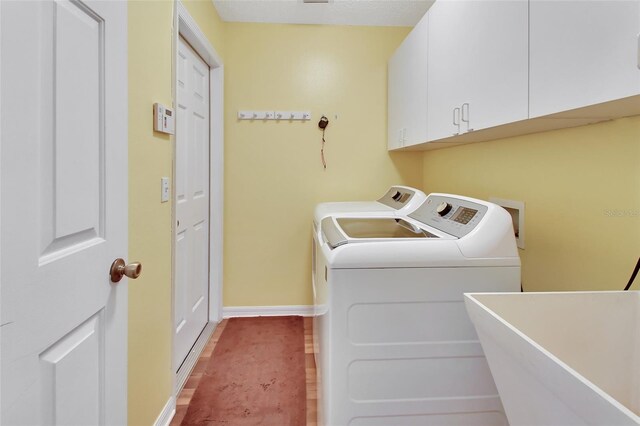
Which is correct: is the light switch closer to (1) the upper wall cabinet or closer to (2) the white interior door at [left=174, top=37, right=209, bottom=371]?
(2) the white interior door at [left=174, top=37, right=209, bottom=371]

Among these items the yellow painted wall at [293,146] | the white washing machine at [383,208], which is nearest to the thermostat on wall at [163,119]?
the white washing machine at [383,208]

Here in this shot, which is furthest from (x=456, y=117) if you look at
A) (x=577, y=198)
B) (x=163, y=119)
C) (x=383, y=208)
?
(x=163, y=119)

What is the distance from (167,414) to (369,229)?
1249 mm

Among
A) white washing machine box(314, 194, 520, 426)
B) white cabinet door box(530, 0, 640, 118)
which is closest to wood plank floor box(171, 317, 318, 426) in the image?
white washing machine box(314, 194, 520, 426)

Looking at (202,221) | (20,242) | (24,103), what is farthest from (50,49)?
(202,221)

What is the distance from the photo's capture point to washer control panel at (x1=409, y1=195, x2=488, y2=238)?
1.37m

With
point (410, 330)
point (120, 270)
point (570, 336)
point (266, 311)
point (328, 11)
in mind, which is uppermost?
point (328, 11)

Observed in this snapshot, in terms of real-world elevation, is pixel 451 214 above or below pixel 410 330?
above

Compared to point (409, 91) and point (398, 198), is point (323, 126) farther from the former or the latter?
point (398, 198)

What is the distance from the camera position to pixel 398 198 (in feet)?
7.74

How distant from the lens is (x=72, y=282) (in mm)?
740

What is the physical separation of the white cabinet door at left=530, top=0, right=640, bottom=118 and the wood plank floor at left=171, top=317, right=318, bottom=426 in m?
1.58

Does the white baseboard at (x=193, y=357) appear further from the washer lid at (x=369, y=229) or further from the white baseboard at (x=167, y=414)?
the washer lid at (x=369, y=229)

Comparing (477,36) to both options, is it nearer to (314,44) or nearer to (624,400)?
(624,400)
